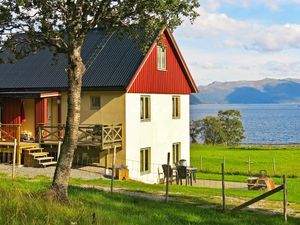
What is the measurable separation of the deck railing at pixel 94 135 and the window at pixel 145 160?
7.74 ft

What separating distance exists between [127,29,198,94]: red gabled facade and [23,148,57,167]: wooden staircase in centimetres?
584

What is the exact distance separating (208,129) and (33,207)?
74.1 metres

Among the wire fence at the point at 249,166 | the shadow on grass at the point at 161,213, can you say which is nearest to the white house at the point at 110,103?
the wire fence at the point at 249,166

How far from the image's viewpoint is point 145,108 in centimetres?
2859

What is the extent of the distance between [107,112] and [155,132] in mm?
4162

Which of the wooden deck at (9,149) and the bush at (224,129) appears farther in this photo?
the bush at (224,129)

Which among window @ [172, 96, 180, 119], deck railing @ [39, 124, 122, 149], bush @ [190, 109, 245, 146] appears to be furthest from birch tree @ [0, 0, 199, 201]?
bush @ [190, 109, 245, 146]

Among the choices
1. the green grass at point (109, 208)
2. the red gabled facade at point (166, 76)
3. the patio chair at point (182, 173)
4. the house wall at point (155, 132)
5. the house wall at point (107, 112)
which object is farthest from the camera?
the red gabled facade at point (166, 76)

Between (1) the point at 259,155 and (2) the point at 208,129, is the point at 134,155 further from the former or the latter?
(2) the point at 208,129

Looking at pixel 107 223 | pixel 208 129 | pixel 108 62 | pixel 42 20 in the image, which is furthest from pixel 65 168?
pixel 208 129

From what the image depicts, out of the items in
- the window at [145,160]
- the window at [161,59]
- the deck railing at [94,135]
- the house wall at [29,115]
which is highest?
the window at [161,59]

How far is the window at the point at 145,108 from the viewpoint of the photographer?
1115 inches

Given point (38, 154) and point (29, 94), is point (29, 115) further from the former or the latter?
point (38, 154)

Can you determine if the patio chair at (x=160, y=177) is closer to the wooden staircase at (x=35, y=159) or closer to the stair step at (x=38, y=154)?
the wooden staircase at (x=35, y=159)
